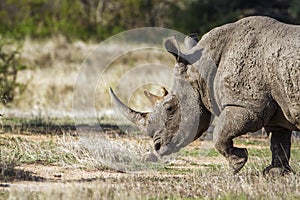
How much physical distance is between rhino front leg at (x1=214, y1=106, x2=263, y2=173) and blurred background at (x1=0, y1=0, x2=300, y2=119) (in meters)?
8.06

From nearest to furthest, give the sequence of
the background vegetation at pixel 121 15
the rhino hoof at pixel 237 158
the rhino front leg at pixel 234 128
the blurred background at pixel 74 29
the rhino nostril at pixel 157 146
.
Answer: the rhino front leg at pixel 234 128
the rhino hoof at pixel 237 158
the rhino nostril at pixel 157 146
the blurred background at pixel 74 29
the background vegetation at pixel 121 15

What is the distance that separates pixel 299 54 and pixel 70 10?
22.9 metres

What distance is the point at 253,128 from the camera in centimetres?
877

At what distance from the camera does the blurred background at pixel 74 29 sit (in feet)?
60.4

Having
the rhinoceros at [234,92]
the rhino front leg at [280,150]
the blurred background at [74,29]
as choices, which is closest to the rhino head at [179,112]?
the rhinoceros at [234,92]

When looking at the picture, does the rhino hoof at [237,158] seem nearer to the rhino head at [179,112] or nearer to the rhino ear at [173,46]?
the rhino head at [179,112]

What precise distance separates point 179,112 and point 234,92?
87 centimetres

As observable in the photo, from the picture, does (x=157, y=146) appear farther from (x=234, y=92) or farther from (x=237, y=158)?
(x=234, y=92)

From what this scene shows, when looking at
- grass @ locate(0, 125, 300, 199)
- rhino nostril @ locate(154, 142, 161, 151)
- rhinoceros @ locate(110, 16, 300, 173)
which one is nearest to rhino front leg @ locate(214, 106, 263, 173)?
rhinoceros @ locate(110, 16, 300, 173)

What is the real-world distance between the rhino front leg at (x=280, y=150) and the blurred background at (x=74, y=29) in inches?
308

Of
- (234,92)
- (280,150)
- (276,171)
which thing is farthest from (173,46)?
(276,171)

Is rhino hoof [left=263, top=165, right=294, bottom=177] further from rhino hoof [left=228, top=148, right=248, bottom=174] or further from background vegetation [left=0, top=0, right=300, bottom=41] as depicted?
background vegetation [left=0, top=0, right=300, bottom=41]

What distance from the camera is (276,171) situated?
30.8 feet

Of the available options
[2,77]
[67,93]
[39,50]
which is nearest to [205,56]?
[2,77]
